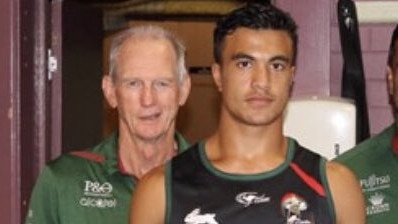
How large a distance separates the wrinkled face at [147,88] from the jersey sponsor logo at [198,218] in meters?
0.35

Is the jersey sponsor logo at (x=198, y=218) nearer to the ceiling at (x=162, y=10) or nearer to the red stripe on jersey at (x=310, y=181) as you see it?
the red stripe on jersey at (x=310, y=181)

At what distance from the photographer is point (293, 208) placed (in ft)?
5.47

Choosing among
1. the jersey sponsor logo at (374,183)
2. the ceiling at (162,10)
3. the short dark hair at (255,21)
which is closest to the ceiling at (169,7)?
the ceiling at (162,10)

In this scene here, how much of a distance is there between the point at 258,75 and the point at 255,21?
12cm

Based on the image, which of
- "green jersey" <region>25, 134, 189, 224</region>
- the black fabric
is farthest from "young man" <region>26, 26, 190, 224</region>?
the black fabric

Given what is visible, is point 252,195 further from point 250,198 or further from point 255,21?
point 255,21

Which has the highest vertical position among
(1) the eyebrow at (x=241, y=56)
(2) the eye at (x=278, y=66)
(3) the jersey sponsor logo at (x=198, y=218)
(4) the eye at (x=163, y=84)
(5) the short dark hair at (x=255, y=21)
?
(5) the short dark hair at (x=255, y=21)

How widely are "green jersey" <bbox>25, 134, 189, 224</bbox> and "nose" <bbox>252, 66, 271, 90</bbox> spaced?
47 centimetres

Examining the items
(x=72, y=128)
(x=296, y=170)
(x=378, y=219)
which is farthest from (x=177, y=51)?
(x=72, y=128)

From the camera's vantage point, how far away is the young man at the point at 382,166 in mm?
2125

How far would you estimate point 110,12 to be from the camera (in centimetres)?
420

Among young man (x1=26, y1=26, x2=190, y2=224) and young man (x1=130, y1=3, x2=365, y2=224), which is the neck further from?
young man (x1=130, y1=3, x2=365, y2=224)

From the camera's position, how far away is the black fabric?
2.68 metres

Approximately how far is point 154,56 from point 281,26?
1.32 ft
